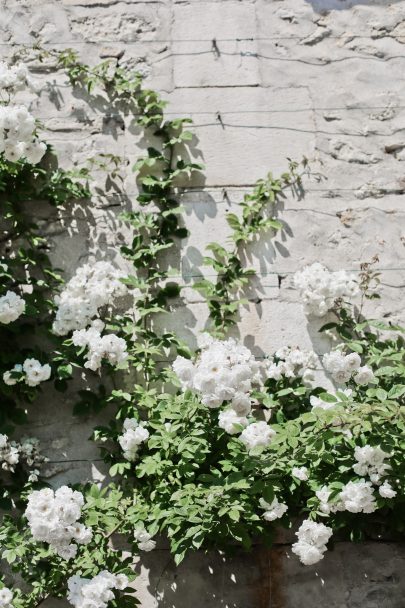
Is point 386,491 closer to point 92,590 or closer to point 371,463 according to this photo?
point 371,463

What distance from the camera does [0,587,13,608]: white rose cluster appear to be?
3217mm

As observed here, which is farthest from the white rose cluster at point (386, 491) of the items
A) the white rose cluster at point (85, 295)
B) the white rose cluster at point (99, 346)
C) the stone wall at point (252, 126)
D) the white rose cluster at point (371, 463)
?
the white rose cluster at point (85, 295)

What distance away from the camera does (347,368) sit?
11.5 feet

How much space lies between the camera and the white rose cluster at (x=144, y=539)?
3307mm

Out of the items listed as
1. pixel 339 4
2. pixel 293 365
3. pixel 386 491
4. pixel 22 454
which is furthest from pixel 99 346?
pixel 339 4

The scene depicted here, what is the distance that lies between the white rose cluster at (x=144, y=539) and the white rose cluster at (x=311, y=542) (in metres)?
0.57

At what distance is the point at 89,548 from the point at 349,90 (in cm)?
247

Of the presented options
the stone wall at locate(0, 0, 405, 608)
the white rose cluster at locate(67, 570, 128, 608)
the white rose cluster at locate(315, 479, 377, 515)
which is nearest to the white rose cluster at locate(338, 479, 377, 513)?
the white rose cluster at locate(315, 479, 377, 515)

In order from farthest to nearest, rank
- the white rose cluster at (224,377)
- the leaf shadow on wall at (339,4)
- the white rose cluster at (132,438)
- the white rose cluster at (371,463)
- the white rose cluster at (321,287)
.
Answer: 1. the leaf shadow on wall at (339,4)
2. the white rose cluster at (321,287)
3. the white rose cluster at (132,438)
4. the white rose cluster at (371,463)
5. the white rose cluster at (224,377)

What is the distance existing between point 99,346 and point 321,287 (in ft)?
3.32

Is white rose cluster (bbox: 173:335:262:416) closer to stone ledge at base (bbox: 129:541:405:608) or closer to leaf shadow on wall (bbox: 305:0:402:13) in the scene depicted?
stone ledge at base (bbox: 129:541:405:608)

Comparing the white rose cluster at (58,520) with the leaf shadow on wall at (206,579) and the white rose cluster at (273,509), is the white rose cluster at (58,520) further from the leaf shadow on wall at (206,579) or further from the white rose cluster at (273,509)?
the white rose cluster at (273,509)

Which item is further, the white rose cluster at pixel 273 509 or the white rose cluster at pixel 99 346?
the white rose cluster at pixel 99 346

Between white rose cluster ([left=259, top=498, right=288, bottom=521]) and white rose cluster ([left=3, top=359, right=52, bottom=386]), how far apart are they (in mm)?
1059
